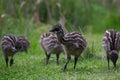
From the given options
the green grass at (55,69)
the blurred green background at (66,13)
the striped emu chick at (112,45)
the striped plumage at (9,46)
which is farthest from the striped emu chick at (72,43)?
the blurred green background at (66,13)

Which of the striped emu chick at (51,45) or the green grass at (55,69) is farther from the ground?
the striped emu chick at (51,45)

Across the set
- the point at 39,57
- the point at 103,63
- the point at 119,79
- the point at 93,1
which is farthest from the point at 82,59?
the point at 93,1

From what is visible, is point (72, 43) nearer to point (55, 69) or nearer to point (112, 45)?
point (55, 69)

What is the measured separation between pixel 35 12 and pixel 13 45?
23.5ft

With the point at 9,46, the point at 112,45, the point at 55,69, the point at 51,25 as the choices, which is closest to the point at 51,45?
the point at 9,46

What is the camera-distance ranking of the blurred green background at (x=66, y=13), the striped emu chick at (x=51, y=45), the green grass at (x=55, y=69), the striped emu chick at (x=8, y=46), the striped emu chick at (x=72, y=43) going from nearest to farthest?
the green grass at (x=55, y=69)
the striped emu chick at (x=72, y=43)
the striped emu chick at (x=8, y=46)
the striped emu chick at (x=51, y=45)
the blurred green background at (x=66, y=13)

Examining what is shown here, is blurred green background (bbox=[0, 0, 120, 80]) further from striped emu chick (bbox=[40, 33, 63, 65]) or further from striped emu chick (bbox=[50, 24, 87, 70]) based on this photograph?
striped emu chick (bbox=[50, 24, 87, 70])

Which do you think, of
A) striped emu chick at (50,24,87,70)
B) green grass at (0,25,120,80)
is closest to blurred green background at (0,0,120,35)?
green grass at (0,25,120,80)

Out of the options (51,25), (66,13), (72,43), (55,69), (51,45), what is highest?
(66,13)

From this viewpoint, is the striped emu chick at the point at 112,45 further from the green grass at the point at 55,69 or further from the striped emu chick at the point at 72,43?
the striped emu chick at the point at 72,43

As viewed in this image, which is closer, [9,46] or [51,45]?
[9,46]

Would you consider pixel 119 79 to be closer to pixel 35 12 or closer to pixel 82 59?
pixel 82 59

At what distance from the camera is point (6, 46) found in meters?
13.4

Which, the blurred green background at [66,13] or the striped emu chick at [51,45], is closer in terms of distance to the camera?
the striped emu chick at [51,45]
